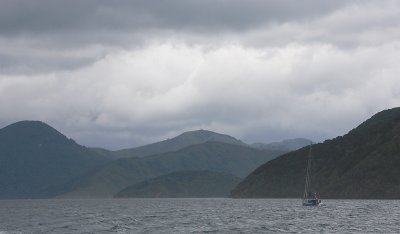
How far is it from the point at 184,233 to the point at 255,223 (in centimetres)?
3061

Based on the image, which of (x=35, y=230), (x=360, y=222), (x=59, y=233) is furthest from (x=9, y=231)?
(x=360, y=222)

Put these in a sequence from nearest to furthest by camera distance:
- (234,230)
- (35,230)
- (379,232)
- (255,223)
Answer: (379,232), (234,230), (35,230), (255,223)

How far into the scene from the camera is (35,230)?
138500mm

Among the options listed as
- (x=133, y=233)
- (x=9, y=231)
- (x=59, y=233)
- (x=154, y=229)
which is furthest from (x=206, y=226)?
(x=9, y=231)

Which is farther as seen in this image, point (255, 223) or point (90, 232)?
point (255, 223)

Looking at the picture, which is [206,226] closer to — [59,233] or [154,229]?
[154,229]

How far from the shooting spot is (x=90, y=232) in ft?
429

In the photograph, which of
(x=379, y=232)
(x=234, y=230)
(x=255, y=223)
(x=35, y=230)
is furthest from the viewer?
(x=255, y=223)

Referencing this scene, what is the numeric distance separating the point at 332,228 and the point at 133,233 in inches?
1539

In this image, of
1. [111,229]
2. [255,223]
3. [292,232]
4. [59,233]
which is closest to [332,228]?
[292,232]

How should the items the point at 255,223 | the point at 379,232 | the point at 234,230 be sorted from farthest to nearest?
1. the point at 255,223
2. the point at 234,230
3. the point at 379,232

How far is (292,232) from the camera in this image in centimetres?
12319

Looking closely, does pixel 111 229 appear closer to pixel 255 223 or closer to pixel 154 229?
pixel 154 229

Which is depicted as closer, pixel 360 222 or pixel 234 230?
pixel 234 230
